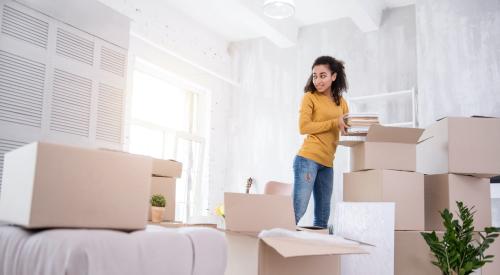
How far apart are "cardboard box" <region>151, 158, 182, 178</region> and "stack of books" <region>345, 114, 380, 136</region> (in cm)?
104

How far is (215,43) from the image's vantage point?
5.14m

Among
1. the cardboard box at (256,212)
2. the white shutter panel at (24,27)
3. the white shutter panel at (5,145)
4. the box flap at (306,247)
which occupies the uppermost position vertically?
the white shutter panel at (24,27)

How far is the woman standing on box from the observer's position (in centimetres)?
236

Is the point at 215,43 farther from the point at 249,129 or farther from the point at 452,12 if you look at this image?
the point at 452,12

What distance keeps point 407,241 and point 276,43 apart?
3228 millimetres

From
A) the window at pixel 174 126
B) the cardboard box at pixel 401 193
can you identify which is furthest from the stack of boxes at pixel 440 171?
the window at pixel 174 126

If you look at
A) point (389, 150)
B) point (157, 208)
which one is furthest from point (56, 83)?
point (389, 150)

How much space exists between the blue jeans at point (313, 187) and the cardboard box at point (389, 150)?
28 cm

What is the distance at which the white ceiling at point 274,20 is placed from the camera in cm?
411

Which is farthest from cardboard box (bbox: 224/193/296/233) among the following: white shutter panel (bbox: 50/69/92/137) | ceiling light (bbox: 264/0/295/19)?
ceiling light (bbox: 264/0/295/19)

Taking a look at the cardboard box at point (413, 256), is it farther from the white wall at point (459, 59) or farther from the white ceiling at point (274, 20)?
the white ceiling at point (274, 20)

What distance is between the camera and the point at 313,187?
246cm

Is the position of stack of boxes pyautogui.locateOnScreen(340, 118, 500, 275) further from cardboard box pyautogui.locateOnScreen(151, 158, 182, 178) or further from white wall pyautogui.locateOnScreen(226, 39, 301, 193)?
white wall pyautogui.locateOnScreen(226, 39, 301, 193)

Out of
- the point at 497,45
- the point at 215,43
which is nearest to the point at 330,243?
the point at 497,45
